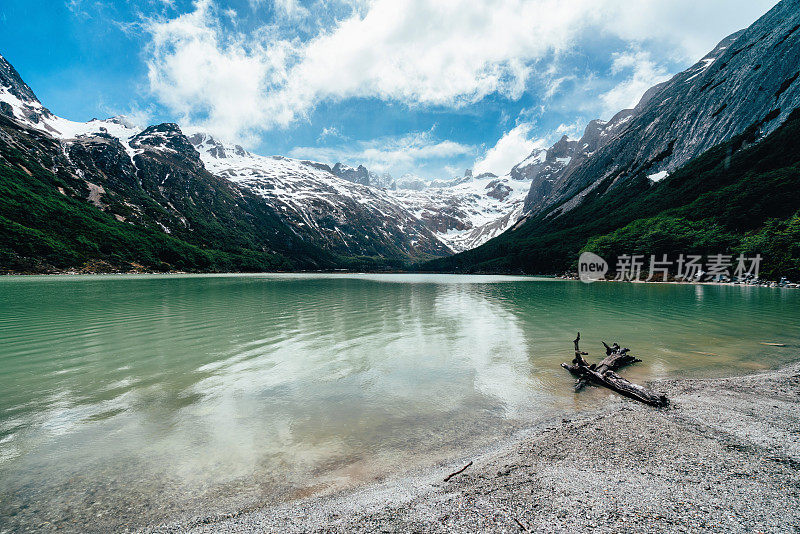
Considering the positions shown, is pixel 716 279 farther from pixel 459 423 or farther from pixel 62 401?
pixel 62 401

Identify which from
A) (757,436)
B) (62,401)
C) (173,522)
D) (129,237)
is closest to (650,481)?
(757,436)

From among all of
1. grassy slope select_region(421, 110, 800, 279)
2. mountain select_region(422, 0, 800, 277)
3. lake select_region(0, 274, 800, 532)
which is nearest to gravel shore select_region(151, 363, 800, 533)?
lake select_region(0, 274, 800, 532)

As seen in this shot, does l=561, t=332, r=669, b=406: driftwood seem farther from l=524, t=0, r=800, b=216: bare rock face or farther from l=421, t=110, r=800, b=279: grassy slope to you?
l=524, t=0, r=800, b=216: bare rock face

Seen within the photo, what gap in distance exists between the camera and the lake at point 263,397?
735 cm

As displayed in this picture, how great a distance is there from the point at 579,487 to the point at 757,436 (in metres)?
6.31

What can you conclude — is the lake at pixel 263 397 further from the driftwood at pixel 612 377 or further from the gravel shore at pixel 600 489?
the gravel shore at pixel 600 489

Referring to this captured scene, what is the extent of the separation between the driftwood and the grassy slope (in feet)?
262

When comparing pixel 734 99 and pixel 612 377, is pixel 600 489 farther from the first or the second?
pixel 734 99

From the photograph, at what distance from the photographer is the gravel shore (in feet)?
18.0

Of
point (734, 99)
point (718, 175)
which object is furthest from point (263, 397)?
point (734, 99)

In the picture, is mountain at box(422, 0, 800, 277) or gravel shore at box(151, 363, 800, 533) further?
mountain at box(422, 0, 800, 277)

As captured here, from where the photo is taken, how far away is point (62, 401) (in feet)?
39.6

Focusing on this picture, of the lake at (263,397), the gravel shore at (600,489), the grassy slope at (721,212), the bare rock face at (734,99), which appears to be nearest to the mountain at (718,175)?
the grassy slope at (721,212)

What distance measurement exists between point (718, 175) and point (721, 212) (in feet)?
110
